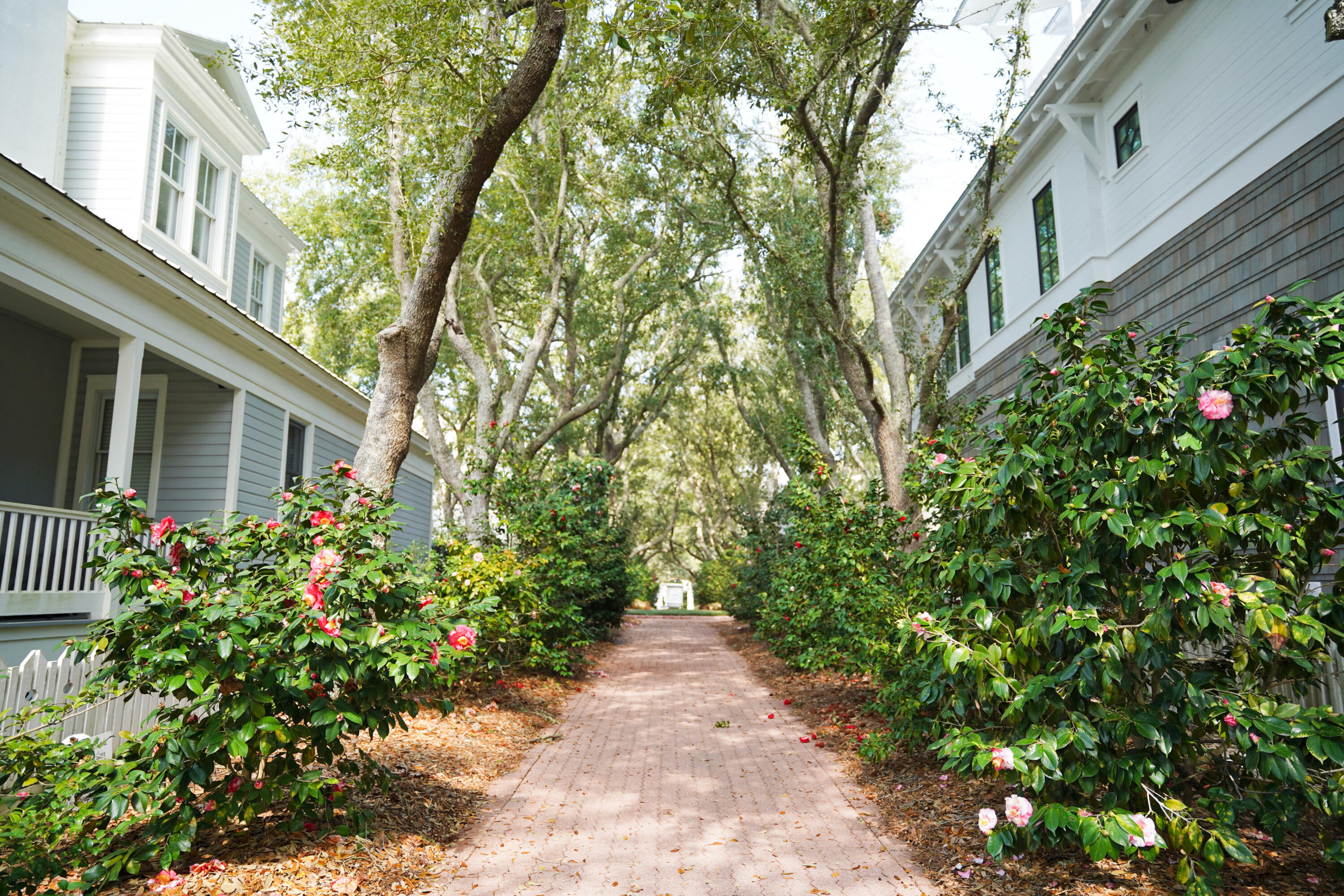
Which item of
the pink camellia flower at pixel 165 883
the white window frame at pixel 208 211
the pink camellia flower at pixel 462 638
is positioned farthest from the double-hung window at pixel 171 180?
the pink camellia flower at pixel 165 883

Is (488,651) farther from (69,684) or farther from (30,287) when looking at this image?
(30,287)

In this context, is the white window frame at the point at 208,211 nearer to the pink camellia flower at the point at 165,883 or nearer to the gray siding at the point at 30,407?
the gray siding at the point at 30,407

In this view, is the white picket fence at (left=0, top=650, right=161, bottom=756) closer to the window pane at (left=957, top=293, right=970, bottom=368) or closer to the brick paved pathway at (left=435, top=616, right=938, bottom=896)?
the brick paved pathway at (left=435, top=616, right=938, bottom=896)

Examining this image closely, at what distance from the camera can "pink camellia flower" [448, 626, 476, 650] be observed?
14.6 ft

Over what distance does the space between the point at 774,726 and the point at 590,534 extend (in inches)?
189

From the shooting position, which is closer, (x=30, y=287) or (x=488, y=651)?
(x=30, y=287)

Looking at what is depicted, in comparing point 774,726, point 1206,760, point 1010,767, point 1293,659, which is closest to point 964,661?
point 1010,767

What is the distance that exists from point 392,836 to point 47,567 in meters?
5.00

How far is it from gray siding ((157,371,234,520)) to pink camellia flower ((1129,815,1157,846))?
422 inches

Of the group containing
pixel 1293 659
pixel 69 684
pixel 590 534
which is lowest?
pixel 69 684

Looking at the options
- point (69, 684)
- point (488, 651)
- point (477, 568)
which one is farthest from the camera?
point (488, 651)

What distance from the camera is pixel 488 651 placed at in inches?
364

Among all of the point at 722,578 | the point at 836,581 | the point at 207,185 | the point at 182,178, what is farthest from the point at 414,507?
the point at 836,581

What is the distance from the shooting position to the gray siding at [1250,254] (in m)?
7.05
